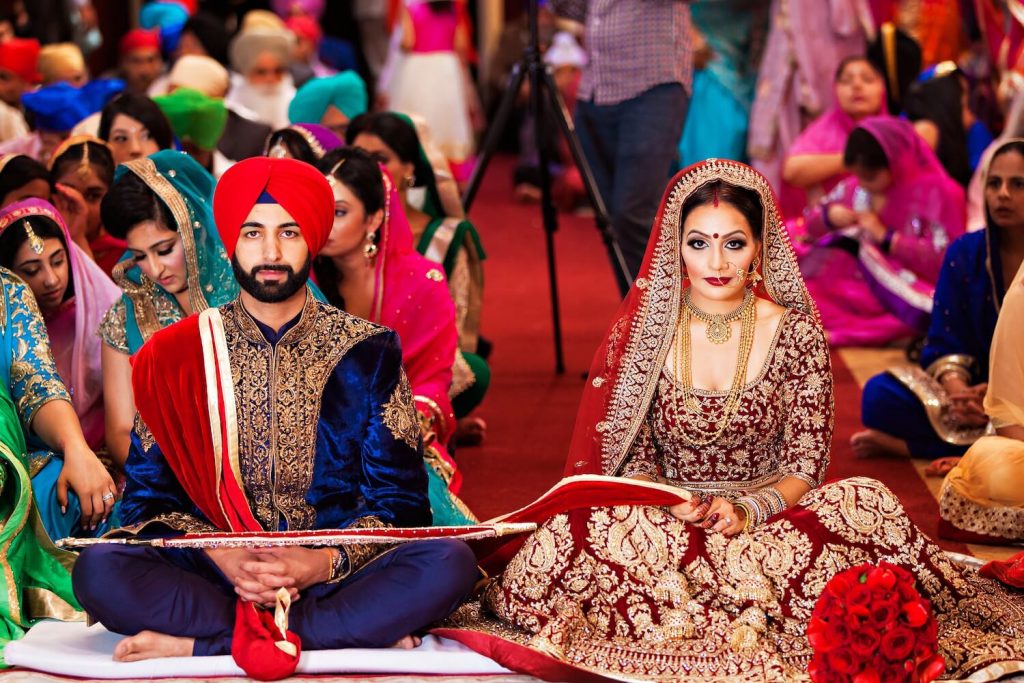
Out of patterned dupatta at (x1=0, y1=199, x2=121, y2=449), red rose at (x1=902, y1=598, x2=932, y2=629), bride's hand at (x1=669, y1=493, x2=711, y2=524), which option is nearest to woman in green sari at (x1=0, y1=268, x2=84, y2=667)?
patterned dupatta at (x1=0, y1=199, x2=121, y2=449)

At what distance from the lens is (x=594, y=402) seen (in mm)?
3459

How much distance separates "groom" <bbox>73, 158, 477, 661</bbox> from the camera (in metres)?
3.09

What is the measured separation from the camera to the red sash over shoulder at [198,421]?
3186 millimetres

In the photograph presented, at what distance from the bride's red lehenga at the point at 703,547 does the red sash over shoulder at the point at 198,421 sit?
1.68 ft

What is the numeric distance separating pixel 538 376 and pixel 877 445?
148 centimetres

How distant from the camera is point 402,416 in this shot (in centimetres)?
323

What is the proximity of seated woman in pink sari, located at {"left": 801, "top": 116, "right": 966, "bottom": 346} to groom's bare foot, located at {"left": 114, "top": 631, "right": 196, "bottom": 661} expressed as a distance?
11.8ft

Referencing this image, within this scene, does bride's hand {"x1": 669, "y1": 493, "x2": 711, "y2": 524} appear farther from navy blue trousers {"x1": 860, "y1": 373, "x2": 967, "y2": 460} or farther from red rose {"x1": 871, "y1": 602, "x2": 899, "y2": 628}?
navy blue trousers {"x1": 860, "y1": 373, "x2": 967, "y2": 460}

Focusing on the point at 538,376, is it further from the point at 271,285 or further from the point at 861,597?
the point at 861,597

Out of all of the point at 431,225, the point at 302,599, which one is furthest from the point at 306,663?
the point at 431,225

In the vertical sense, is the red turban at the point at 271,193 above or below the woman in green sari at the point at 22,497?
above

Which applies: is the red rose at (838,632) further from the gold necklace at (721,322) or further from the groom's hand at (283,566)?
the groom's hand at (283,566)

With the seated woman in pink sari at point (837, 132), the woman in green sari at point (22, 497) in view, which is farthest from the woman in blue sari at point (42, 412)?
the seated woman in pink sari at point (837, 132)

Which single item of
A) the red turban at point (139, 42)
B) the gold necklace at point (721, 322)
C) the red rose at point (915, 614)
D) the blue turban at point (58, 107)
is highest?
the red turban at point (139, 42)
